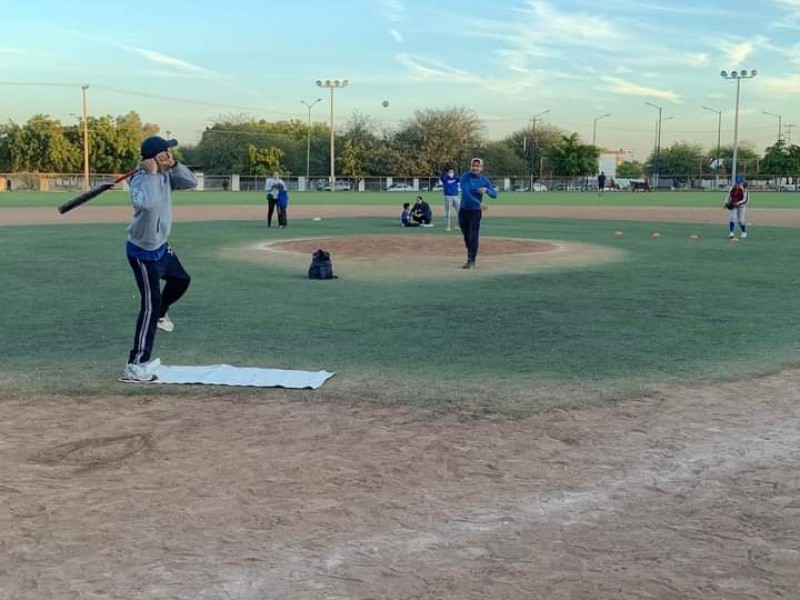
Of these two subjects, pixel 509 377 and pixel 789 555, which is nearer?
pixel 789 555

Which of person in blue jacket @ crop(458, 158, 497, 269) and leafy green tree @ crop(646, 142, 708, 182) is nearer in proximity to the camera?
person in blue jacket @ crop(458, 158, 497, 269)

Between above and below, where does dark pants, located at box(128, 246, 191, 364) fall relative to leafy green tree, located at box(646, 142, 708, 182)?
below

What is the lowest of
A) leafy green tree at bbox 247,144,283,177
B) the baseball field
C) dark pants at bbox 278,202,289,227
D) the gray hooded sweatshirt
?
the baseball field

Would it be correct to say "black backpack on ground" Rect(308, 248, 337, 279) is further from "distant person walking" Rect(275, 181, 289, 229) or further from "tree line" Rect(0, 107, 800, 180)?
"tree line" Rect(0, 107, 800, 180)

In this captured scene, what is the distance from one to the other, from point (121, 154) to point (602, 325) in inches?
4210

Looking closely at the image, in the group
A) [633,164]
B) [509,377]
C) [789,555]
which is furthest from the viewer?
[633,164]

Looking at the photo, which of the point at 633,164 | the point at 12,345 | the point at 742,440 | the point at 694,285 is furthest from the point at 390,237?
the point at 633,164

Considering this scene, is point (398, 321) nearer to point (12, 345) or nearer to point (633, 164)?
point (12, 345)

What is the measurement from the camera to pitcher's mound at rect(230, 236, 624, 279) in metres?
15.2

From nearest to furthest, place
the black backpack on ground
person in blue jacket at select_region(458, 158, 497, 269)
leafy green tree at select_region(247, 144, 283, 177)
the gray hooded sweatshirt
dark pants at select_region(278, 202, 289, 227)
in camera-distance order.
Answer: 1. the gray hooded sweatshirt
2. the black backpack on ground
3. person in blue jacket at select_region(458, 158, 497, 269)
4. dark pants at select_region(278, 202, 289, 227)
5. leafy green tree at select_region(247, 144, 283, 177)

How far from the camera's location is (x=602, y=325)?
958 centimetres

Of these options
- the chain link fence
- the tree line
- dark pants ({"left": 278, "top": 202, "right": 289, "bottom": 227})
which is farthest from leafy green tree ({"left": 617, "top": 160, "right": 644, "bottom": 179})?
dark pants ({"left": 278, "top": 202, "right": 289, "bottom": 227})

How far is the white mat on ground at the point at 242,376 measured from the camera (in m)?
6.80

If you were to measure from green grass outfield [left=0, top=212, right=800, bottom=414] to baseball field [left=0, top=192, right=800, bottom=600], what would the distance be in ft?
0.16
